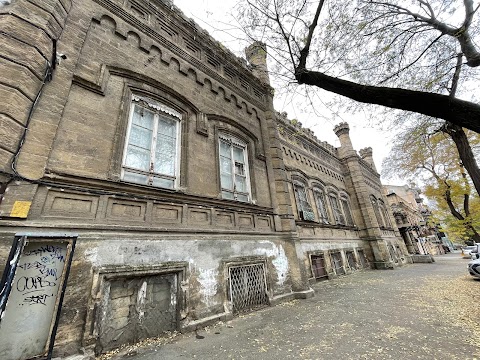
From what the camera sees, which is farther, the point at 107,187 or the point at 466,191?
the point at 466,191

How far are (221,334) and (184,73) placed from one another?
A: 6.78m

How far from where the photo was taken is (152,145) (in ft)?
16.3

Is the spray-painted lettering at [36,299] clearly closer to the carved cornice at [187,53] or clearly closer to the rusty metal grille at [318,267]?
the carved cornice at [187,53]

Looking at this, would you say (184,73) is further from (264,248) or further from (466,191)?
(466,191)

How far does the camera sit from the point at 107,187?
153 inches

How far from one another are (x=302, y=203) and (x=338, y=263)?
3919 mm

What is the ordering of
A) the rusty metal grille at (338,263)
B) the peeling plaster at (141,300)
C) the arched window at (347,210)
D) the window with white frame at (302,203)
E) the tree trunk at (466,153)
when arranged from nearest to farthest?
the peeling plaster at (141,300), the tree trunk at (466,153), the window with white frame at (302,203), the rusty metal grille at (338,263), the arched window at (347,210)

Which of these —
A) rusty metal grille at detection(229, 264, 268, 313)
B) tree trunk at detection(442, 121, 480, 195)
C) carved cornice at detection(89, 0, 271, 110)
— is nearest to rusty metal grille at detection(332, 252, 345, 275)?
rusty metal grille at detection(229, 264, 268, 313)

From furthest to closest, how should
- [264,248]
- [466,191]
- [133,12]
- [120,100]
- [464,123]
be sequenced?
[466,191]
[264,248]
[133,12]
[120,100]
[464,123]

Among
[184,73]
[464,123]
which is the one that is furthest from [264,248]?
[184,73]

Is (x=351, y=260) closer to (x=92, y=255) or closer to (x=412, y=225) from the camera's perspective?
(x=92, y=255)

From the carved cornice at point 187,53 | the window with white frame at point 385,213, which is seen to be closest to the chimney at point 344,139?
the window with white frame at point 385,213

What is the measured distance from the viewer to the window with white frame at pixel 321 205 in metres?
11.9

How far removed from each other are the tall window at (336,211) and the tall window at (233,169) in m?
8.78
